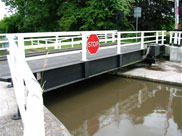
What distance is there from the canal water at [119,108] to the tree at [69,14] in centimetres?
928

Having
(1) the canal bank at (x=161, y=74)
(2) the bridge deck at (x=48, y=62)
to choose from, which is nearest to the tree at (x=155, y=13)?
(1) the canal bank at (x=161, y=74)

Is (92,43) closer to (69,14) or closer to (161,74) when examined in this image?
(161,74)

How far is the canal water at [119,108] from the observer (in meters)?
4.57

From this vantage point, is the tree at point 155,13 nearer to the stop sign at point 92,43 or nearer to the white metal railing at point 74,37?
the white metal railing at point 74,37

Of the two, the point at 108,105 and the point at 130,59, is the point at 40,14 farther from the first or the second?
the point at 108,105

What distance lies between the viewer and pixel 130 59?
9.20 metres

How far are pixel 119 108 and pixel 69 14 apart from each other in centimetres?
1736

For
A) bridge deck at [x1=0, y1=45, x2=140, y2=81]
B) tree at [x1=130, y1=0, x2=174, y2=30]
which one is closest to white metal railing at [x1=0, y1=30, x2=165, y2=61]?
bridge deck at [x1=0, y1=45, x2=140, y2=81]

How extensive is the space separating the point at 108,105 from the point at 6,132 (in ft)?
12.3

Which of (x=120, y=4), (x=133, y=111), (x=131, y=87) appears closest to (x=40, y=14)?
(x=120, y=4)

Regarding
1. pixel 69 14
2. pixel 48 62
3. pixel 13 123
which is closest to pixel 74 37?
pixel 48 62

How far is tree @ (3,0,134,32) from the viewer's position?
1891cm

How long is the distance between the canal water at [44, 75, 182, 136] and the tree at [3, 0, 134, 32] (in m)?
9.28

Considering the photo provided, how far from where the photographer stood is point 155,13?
18.8m
